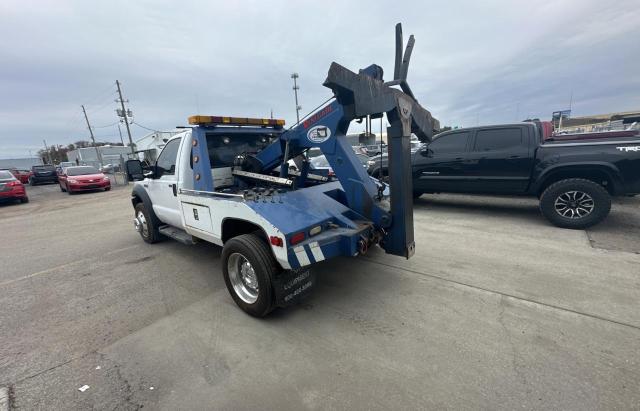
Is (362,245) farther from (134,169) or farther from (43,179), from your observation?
(43,179)

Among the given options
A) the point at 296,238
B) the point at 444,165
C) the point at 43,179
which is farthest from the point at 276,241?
the point at 43,179

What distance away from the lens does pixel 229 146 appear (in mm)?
4215

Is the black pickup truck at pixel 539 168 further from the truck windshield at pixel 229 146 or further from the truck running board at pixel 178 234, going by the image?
the truck running board at pixel 178 234

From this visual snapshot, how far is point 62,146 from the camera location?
246 feet

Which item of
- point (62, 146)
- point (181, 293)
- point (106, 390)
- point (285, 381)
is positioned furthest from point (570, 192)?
point (62, 146)

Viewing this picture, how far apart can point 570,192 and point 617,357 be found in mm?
3784

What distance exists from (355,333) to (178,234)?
312 centimetres

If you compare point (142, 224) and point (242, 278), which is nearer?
point (242, 278)

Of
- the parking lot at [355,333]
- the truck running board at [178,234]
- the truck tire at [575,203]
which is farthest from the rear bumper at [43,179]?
the truck tire at [575,203]

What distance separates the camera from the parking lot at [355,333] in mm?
2010

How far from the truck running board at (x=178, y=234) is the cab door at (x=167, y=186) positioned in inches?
4.9

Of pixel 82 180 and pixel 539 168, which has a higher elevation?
pixel 82 180

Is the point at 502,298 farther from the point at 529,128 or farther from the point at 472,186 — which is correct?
the point at 529,128

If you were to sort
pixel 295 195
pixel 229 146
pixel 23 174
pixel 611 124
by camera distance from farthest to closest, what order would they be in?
pixel 23 174 → pixel 611 124 → pixel 229 146 → pixel 295 195
